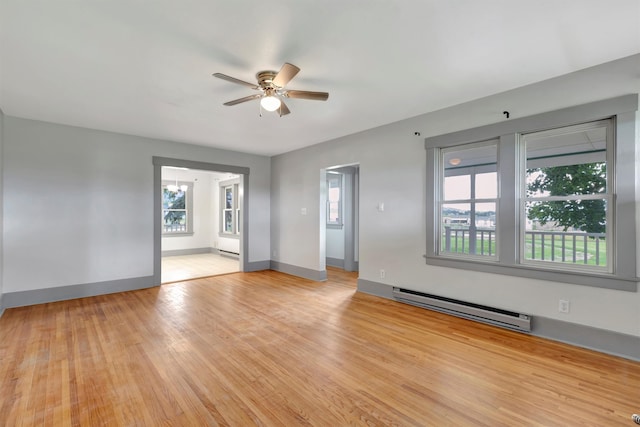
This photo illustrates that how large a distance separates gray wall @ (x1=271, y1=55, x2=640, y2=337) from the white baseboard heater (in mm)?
88

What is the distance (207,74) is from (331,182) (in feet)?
15.0

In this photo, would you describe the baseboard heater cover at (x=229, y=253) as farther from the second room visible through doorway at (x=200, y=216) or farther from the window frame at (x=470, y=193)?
the window frame at (x=470, y=193)

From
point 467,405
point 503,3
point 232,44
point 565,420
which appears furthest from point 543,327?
point 232,44

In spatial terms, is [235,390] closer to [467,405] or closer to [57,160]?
Result: [467,405]

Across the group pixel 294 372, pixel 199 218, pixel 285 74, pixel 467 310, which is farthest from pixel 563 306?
pixel 199 218

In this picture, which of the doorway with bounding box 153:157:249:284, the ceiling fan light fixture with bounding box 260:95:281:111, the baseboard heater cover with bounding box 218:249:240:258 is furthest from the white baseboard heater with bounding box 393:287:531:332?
the baseboard heater cover with bounding box 218:249:240:258

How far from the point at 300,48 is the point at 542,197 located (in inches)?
115

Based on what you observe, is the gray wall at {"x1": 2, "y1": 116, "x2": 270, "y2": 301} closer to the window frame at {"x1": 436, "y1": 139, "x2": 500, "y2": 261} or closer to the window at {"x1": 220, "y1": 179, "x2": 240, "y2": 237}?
the window at {"x1": 220, "y1": 179, "x2": 240, "y2": 237}

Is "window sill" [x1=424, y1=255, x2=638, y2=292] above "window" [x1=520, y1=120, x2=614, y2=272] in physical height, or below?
below

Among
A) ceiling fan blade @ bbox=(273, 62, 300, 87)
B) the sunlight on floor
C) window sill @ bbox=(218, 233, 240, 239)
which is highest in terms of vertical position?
ceiling fan blade @ bbox=(273, 62, 300, 87)

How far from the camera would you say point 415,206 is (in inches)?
160

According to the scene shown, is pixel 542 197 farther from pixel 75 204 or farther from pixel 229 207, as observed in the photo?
pixel 229 207

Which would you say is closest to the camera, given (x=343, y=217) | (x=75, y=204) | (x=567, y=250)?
(x=567, y=250)

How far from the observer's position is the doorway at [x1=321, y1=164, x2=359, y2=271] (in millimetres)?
6672
